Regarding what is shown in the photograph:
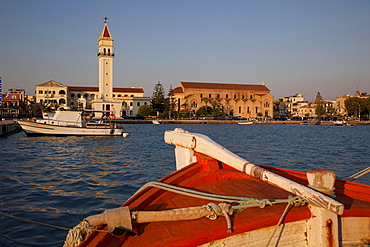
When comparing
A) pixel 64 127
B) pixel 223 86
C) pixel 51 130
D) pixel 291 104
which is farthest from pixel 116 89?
pixel 291 104

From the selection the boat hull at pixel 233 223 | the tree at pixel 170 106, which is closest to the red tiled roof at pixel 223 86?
the tree at pixel 170 106

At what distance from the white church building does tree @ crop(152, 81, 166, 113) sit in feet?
9.37

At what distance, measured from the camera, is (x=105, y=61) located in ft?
241

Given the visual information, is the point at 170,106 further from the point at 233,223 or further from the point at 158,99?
the point at 233,223

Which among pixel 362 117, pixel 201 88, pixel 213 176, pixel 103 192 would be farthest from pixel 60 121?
pixel 362 117

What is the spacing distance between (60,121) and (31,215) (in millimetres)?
25717

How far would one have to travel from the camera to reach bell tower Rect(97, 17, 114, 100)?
7338 cm

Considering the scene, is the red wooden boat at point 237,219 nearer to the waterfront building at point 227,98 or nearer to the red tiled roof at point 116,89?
the waterfront building at point 227,98

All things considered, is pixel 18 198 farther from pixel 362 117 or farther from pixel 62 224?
pixel 362 117

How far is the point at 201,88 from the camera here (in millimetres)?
93125

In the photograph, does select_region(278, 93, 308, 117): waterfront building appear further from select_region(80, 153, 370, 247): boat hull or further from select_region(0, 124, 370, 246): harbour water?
select_region(80, 153, 370, 247): boat hull

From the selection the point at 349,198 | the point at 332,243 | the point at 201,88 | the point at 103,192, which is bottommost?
the point at 103,192

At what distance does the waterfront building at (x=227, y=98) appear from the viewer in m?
90.6

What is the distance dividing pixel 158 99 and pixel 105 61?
2108 centimetres
